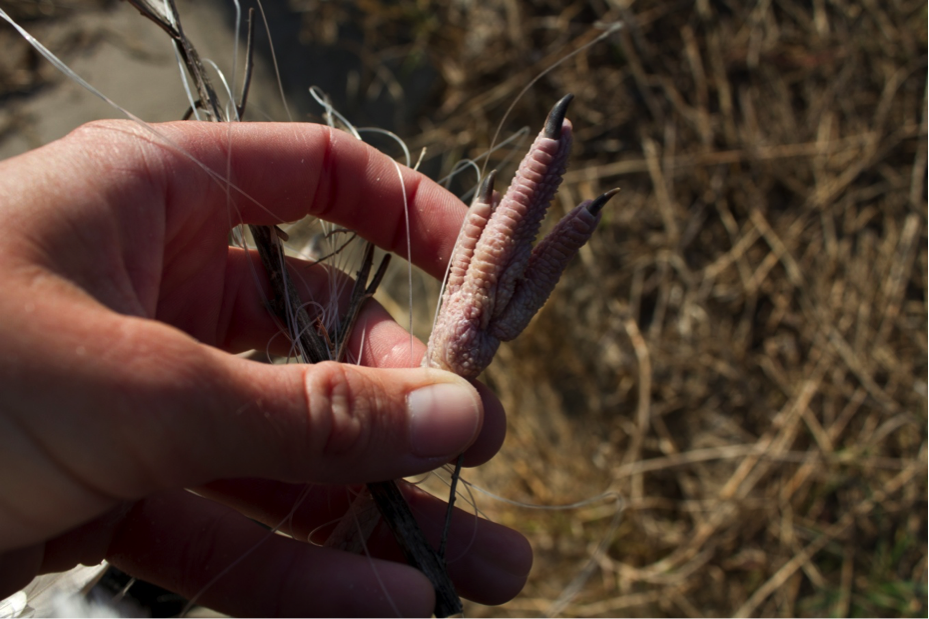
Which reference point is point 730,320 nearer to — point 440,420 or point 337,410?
point 440,420

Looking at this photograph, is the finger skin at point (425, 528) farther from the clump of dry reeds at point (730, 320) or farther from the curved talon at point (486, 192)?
the clump of dry reeds at point (730, 320)

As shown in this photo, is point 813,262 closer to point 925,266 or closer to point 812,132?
point 925,266

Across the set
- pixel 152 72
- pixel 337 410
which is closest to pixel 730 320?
pixel 337 410

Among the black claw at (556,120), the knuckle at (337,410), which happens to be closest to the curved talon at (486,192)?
the black claw at (556,120)

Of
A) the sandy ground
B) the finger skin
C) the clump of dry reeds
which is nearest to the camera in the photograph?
the finger skin

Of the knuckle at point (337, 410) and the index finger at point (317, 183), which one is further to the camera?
the index finger at point (317, 183)

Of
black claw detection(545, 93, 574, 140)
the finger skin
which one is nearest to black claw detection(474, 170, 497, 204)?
black claw detection(545, 93, 574, 140)

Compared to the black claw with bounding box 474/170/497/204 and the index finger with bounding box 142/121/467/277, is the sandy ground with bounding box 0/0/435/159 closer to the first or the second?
the index finger with bounding box 142/121/467/277
